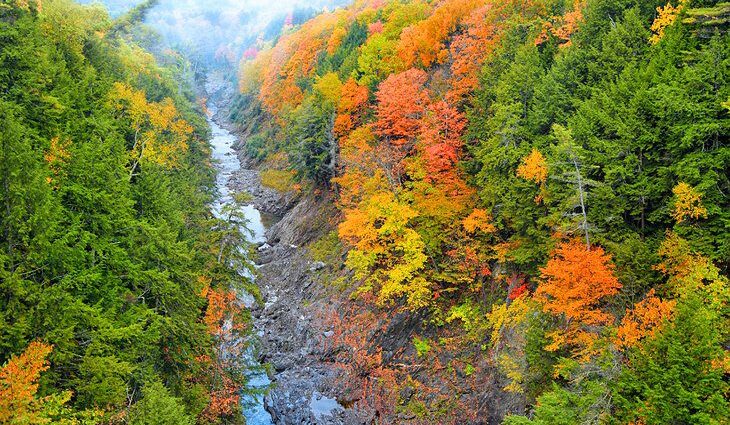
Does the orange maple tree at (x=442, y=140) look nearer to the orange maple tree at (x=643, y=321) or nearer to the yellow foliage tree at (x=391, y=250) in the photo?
the yellow foliage tree at (x=391, y=250)

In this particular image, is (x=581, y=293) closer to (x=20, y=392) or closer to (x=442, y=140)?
(x=442, y=140)

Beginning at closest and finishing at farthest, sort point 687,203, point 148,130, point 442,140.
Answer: point 687,203
point 442,140
point 148,130

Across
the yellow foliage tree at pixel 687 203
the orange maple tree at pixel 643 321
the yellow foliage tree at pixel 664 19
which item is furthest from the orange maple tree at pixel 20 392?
the yellow foliage tree at pixel 664 19

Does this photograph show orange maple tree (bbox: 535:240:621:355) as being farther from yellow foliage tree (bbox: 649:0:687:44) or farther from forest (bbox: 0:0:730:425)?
yellow foliage tree (bbox: 649:0:687:44)

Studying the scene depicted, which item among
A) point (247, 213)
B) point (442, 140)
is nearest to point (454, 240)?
point (442, 140)

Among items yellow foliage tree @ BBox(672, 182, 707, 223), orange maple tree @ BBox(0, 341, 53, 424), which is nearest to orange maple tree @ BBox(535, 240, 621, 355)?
yellow foliage tree @ BBox(672, 182, 707, 223)

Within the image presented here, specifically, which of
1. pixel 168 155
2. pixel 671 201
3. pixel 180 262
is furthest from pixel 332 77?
pixel 671 201
